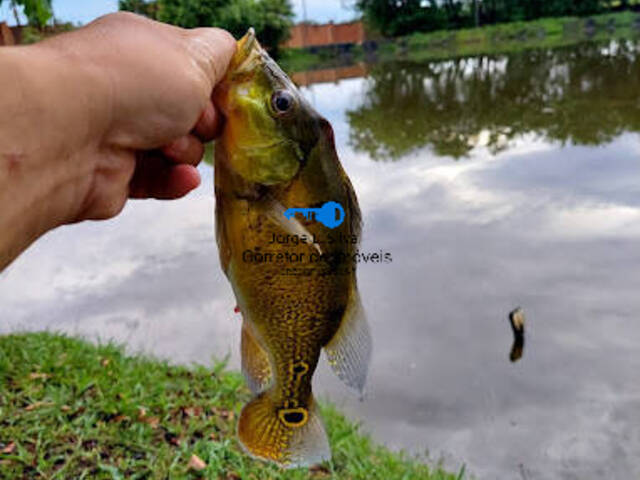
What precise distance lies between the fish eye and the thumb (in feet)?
0.76

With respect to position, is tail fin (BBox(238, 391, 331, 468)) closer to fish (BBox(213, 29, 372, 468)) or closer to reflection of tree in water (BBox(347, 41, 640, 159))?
fish (BBox(213, 29, 372, 468))

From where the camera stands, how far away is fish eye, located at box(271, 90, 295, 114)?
1.63 metres

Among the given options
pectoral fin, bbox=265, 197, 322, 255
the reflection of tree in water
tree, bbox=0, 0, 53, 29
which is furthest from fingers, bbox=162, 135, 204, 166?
the reflection of tree in water

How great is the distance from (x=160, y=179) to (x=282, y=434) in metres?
0.97

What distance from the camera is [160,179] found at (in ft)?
7.26

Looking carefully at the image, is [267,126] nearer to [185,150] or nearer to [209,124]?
[209,124]

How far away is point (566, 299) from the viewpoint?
21.7 feet

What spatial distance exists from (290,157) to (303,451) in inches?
32.6

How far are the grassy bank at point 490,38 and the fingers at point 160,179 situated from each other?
3864 centimetres

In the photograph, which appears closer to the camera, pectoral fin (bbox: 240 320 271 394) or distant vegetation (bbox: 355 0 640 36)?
pectoral fin (bbox: 240 320 271 394)

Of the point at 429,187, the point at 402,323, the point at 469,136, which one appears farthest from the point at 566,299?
the point at 469,136

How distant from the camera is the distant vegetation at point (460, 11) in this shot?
45.9m

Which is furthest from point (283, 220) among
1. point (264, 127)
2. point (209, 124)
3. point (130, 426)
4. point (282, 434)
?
point (130, 426)

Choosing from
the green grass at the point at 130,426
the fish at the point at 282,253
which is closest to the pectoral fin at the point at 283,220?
the fish at the point at 282,253
